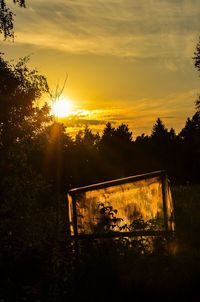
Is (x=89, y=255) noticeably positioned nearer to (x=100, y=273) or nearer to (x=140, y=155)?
(x=100, y=273)

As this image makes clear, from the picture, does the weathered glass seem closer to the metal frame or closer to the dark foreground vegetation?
the metal frame

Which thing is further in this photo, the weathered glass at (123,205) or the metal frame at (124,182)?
the weathered glass at (123,205)

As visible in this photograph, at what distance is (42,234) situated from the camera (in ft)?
47.7

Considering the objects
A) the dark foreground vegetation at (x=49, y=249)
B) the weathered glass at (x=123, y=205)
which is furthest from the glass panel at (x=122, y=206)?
the dark foreground vegetation at (x=49, y=249)

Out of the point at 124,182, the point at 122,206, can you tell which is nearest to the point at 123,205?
the point at 122,206

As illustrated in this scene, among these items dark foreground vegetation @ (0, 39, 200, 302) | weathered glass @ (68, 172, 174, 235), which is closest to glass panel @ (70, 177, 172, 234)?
weathered glass @ (68, 172, 174, 235)

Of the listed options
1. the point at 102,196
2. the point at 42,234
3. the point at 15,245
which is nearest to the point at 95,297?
the point at 102,196

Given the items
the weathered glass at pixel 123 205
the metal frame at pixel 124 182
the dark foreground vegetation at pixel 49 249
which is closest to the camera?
the dark foreground vegetation at pixel 49 249

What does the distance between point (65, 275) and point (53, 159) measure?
53643 millimetres

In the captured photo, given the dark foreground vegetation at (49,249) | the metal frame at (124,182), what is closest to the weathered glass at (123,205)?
the metal frame at (124,182)

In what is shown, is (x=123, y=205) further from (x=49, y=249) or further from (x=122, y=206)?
(x=49, y=249)

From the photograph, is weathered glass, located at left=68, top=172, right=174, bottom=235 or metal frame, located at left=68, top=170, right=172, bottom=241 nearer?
→ metal frame, located at left=68, top=170, right=172, bottom=241

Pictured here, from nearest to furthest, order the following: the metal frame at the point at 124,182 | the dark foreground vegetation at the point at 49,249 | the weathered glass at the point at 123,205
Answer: the dark foreground vegetation at the point at 49,249, the metal frame at the point at 124,182, the weathered glass at the point at 123,205

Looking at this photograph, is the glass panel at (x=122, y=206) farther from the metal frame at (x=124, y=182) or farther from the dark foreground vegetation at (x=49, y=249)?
the dark foreground vegetation at (x=49, y=249)
